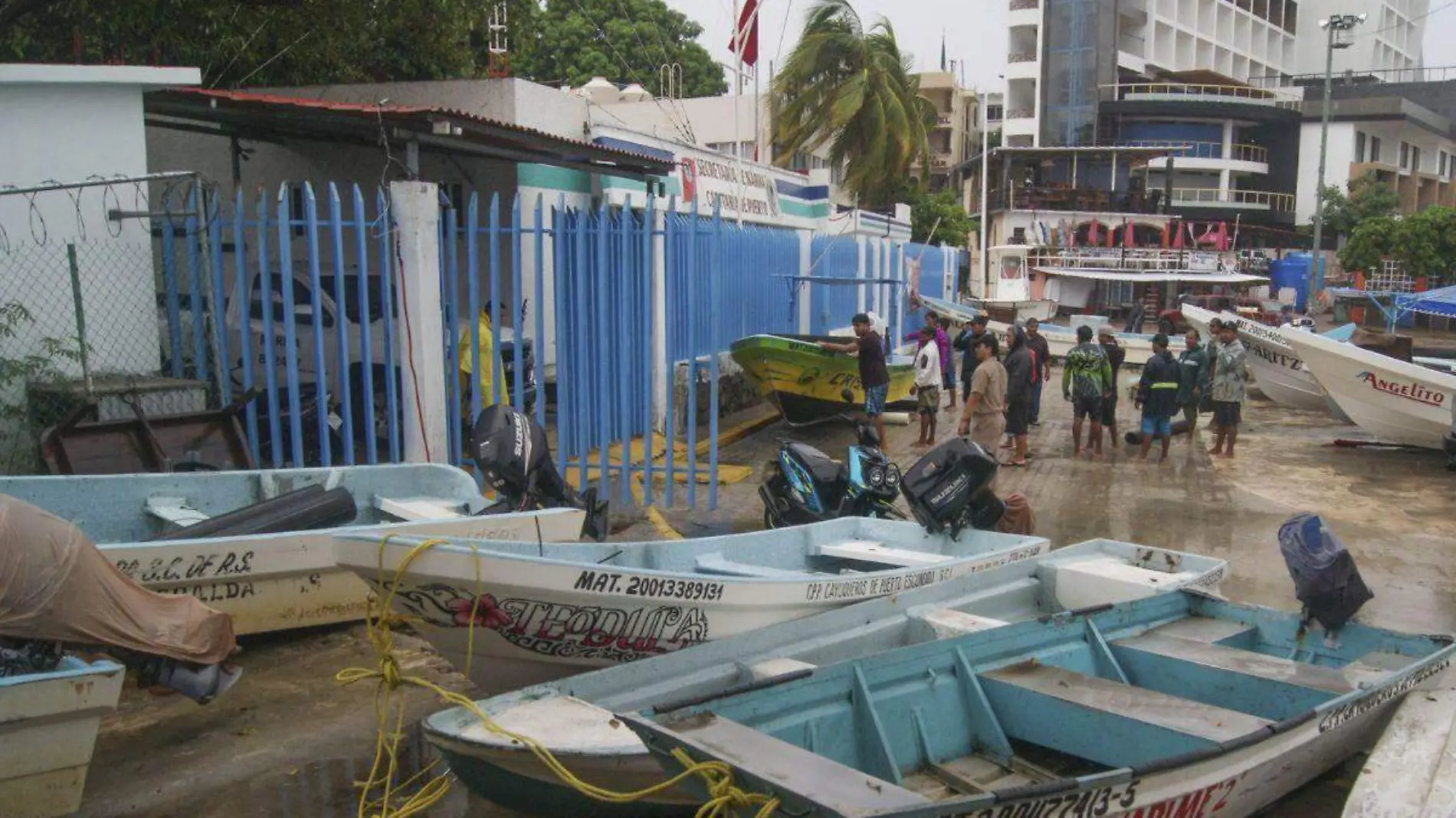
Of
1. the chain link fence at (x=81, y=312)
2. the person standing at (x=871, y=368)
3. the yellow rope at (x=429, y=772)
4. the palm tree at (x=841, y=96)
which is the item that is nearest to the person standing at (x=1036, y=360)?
the person standing at (x=871, y=368)

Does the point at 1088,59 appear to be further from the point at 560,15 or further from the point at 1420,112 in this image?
the point at 560,15

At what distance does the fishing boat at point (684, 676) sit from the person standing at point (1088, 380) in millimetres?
6831

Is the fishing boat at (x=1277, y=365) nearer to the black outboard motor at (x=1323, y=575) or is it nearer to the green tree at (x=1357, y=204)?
the black outboard motor at (x=1323, y=575)

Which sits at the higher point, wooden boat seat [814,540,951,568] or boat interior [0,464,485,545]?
boat interior [0,464,485,545]

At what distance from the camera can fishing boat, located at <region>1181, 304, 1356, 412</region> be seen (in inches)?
681

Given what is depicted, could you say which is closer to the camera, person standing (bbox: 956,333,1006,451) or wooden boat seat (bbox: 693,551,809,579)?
wooden boat seat (bbox: 693,551,809,579)

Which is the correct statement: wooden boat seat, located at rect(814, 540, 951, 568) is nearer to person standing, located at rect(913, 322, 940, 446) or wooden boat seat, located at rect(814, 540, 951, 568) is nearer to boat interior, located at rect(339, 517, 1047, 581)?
boat interior, located at rect(339, 517, 1047, 581)

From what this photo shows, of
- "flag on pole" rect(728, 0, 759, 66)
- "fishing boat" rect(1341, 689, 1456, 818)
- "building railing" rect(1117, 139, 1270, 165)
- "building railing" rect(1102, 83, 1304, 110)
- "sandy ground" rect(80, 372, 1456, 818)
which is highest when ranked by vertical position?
"building railing" rect(1102, 83, 1304, 110)

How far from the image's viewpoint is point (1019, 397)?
13.3m

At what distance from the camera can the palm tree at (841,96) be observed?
2983cm

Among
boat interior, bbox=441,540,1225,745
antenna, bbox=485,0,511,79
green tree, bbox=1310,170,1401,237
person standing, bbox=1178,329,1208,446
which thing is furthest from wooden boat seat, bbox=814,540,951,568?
green tree, bbox=1310,170,1401,237

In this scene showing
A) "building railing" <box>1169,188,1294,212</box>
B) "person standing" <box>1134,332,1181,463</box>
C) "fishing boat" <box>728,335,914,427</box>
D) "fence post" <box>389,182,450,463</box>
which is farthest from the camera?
"building railing" <box>1169,188,1294,212</box>

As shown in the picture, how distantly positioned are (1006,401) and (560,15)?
3156 cm

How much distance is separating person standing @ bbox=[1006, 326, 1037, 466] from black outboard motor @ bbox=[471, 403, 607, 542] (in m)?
7.49
